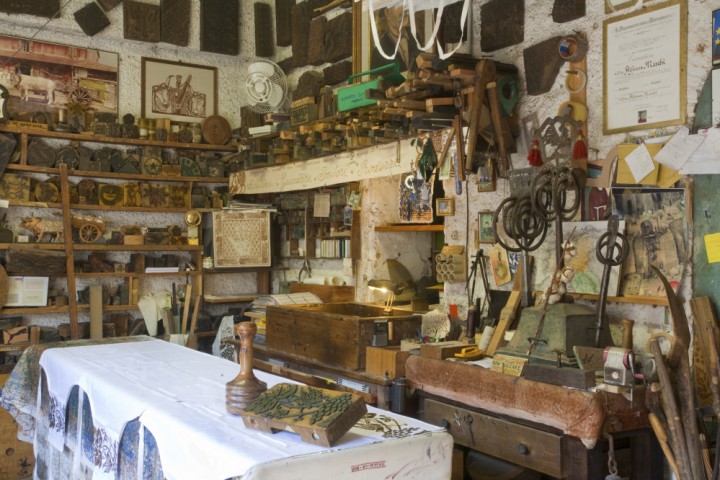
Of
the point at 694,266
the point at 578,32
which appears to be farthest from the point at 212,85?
the point at 694,266

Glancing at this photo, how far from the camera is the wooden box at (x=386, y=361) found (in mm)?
3775

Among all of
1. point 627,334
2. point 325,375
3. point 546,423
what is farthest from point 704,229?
point 325,375

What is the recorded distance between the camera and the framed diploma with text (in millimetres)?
3160

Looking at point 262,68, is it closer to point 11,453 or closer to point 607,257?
point 11,453

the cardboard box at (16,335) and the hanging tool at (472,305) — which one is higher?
the hanging tool at (472,305)

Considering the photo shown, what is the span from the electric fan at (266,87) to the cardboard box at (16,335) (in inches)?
116

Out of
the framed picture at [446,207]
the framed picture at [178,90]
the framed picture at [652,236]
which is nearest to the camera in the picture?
the framed picture at [652,236]

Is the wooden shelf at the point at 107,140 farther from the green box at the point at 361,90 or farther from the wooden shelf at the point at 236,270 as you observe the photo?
the green box at the point at 361,90

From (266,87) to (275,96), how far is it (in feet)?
0.42

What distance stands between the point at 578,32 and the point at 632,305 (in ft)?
4.73

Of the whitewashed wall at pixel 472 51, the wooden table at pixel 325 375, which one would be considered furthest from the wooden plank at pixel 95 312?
the wooden table at pixel 325 375

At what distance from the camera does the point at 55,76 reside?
657cm

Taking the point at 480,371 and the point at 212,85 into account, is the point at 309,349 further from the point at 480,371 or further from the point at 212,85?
the point at 212,85

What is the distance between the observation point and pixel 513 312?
372 cm
